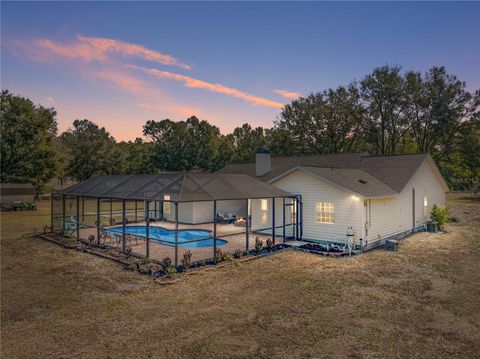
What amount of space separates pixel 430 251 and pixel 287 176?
807 centimetres

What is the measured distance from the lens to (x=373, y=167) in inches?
884

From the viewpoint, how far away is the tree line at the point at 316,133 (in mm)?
39562

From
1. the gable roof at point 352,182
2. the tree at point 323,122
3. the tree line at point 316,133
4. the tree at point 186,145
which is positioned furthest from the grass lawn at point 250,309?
the tree at point 186,145

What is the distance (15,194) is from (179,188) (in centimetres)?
3315

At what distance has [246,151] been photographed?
61844mm

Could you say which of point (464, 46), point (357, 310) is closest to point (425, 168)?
point (464, 46)

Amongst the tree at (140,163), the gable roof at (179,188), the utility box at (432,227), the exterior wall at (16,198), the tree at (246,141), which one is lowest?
the utility box at (432,227)

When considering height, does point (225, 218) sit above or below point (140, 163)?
below

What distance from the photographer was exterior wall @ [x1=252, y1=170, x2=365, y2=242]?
15.2 metres

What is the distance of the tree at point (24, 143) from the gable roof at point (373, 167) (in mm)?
28123

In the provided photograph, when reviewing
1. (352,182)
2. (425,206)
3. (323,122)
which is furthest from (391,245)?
(323,122)

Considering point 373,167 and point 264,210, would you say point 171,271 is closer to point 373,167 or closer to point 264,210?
point 264,210

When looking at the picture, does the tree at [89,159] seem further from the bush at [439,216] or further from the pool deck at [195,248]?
the bush at [439,216]

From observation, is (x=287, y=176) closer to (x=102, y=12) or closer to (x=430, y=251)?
(x=430, y=251)
